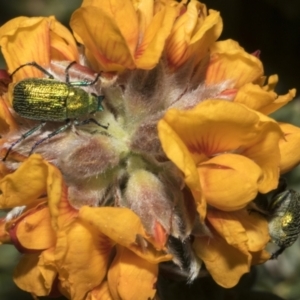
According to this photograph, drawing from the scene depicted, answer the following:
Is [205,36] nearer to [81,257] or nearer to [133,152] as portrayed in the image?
[133,152]

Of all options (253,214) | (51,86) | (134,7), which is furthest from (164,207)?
(134,7)

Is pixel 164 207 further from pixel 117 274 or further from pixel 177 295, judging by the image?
pixel 177 295

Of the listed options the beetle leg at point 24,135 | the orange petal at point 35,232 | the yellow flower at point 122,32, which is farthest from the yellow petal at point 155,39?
the orange petal at point 35,232

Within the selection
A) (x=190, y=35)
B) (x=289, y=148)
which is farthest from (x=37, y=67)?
(x=289, y=148)

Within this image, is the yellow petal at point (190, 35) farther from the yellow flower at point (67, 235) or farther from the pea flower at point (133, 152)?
the yellow flower at point (67, 235)

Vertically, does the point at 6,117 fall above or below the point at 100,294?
above

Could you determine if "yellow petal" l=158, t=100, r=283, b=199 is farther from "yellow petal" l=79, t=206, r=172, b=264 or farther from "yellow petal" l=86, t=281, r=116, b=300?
"yellow petal" l=86, t=281, r=116, b=300
